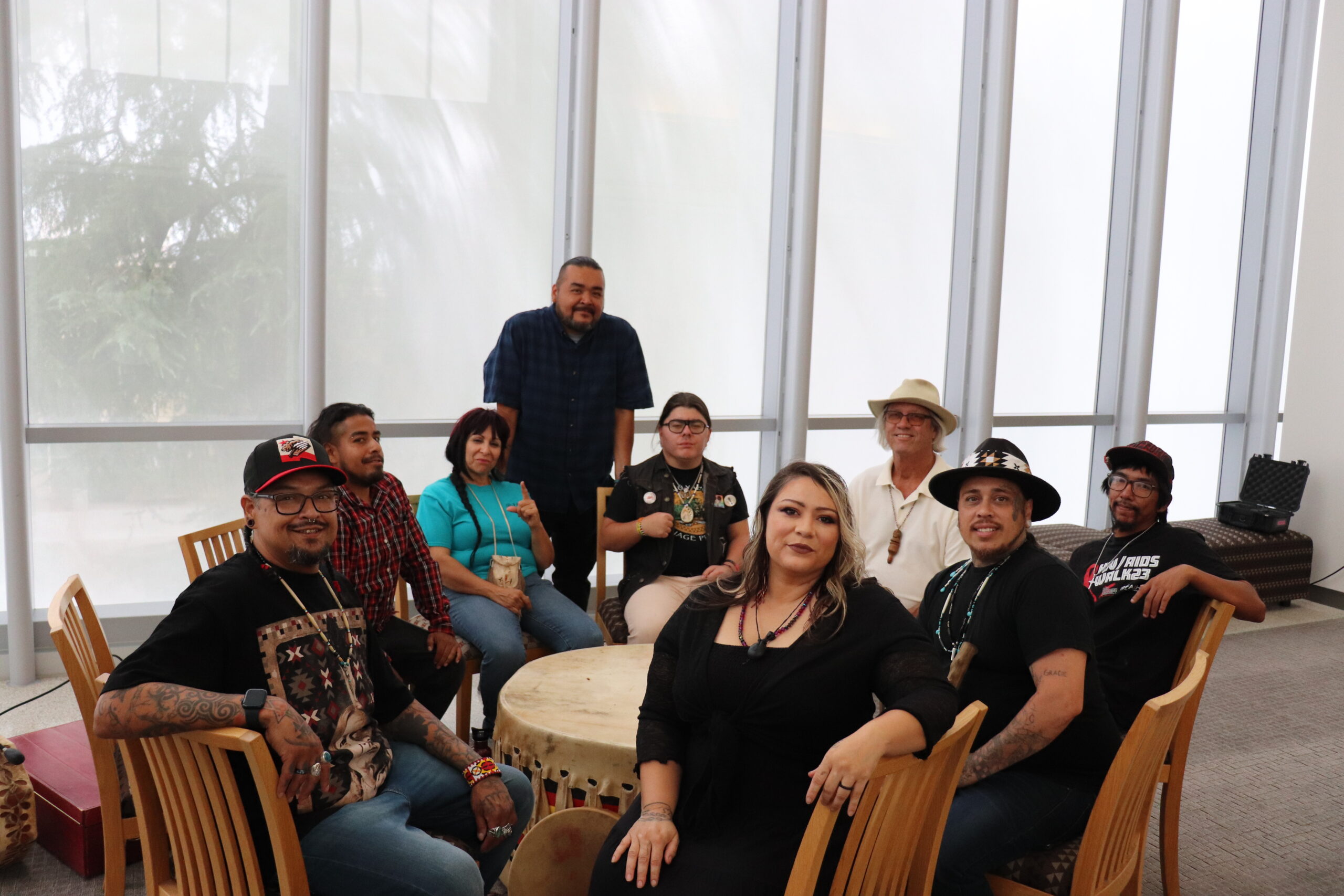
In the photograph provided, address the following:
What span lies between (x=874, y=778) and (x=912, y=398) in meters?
2.02

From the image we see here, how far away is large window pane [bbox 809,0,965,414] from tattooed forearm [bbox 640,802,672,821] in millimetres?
4123

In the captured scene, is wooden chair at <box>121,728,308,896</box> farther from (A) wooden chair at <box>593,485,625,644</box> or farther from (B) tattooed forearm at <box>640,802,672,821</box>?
(A) wooden chair at <box>593,485,625,644</box>

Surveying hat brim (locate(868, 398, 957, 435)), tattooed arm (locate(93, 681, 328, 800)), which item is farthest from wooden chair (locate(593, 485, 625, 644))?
tattooed arm (locate(93, 681, 328, 800))

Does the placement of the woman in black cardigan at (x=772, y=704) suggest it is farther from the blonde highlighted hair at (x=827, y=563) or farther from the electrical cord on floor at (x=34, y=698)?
the electrical cord on floor at (x=34, y=698)

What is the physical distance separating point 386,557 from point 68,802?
3.25 ft

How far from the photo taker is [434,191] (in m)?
4.73

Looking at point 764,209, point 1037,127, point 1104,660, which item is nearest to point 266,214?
point 764,209

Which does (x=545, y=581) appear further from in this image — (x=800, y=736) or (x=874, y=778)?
(x=874, y=778)

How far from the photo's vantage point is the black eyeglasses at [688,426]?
3.73 m

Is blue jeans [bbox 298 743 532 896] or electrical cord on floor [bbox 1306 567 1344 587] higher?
blue jeans [bbox 298 743 532 896]

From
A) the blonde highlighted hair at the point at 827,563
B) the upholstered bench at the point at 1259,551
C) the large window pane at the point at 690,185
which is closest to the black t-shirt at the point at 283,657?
the blonde highlighted hair at the point at 827,563

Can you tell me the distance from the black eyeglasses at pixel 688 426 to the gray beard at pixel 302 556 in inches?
74.6

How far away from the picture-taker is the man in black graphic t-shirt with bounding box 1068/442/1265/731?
103 inches

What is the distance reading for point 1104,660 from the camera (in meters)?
2.69
